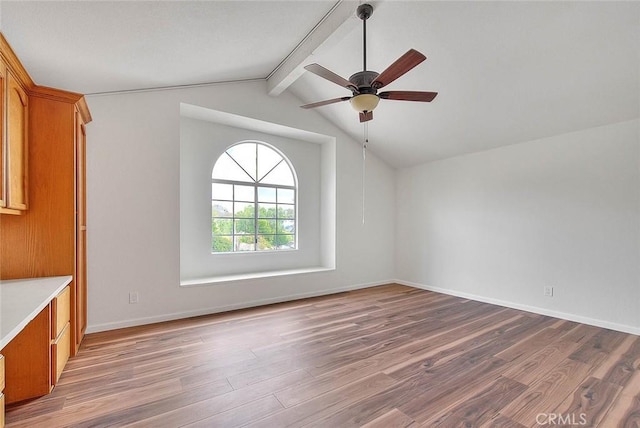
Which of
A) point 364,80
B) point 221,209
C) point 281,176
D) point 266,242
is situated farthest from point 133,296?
point 364,80

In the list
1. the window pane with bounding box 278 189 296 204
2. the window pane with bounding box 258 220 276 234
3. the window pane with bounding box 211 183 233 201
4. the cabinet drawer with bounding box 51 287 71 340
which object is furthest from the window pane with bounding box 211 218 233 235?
the cabinet drawer with bounding box 51 287 71 340

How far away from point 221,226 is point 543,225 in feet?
14.5

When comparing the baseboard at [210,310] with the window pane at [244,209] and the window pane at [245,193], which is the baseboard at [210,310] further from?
the window pane at [245,193]

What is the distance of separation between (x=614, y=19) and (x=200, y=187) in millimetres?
4521

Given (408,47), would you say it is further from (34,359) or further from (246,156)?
(34,359)

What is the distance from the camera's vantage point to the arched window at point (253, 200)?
13.9ft

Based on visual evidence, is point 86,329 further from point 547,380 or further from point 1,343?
point 547,380

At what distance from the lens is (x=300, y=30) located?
2.81 metres

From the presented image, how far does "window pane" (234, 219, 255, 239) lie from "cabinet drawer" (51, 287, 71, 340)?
2.29 meters

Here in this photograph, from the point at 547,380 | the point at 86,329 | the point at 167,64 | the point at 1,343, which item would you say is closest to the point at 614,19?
the point at 547,380

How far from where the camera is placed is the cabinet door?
1.81 meters

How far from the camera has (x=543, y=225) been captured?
362 centimetres

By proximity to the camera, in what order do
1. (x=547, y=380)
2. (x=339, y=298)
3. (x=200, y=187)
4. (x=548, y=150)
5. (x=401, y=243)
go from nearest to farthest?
(x=547, y=380)
(x=548, y=150)
(x=200, y=187)
(x=339, y=298)
(x=401, y=243)

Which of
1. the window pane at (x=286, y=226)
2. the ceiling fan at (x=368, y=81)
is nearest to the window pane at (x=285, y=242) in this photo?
the window pane at (x=286, y=226)
